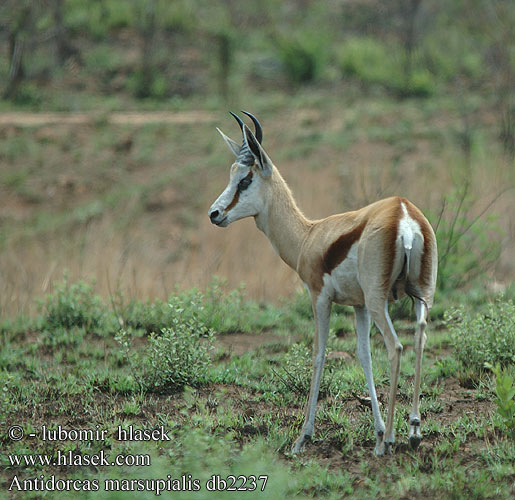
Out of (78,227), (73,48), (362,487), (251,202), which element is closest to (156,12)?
(73,48)

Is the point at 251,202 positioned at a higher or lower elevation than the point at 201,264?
higher

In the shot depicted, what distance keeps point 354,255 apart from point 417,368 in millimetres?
826

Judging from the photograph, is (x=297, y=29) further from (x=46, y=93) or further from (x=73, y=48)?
(x=46, y=93)

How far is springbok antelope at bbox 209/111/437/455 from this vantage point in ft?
14.9

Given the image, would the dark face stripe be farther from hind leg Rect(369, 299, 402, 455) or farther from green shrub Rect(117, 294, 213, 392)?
hind leg Rect(369, 299, 402, 455)

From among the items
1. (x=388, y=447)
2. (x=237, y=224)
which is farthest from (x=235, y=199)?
(x=237, y=224)

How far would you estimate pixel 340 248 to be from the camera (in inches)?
193

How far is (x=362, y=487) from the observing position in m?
4.43

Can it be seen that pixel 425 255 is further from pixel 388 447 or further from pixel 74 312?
pixel 74 312

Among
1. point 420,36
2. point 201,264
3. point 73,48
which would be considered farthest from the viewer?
point 420,36

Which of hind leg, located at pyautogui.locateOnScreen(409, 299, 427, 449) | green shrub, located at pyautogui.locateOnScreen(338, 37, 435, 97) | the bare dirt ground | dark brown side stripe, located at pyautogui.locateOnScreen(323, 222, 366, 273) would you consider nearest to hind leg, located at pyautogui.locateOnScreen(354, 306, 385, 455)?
hind leg, located at pyautogui.locateOnScreen(409, 299, 427, 449)

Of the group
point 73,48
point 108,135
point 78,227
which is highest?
point 73,48

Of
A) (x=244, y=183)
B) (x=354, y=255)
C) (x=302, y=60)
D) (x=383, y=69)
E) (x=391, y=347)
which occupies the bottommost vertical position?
(x=391, y=347)

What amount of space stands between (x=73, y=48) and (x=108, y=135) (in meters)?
6.72
